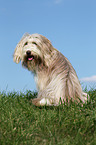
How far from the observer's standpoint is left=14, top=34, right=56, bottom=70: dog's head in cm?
518

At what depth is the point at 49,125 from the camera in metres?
4.13

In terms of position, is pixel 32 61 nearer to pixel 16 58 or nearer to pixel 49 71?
pixel 49 71

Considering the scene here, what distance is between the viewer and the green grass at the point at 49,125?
3754mm

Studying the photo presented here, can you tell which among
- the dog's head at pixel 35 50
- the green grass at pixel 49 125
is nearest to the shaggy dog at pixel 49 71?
the dog's head at pixel 35 50

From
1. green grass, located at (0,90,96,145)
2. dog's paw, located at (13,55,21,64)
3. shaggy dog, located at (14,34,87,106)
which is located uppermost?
dog's paw, located at (13,55,21,64)

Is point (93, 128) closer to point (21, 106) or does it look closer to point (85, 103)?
point (85, 103)

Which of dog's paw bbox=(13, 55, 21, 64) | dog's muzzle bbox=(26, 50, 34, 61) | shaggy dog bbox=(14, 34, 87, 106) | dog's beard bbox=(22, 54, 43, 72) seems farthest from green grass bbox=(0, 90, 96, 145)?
dog's paw bbox=(13, 55, 21, 64)

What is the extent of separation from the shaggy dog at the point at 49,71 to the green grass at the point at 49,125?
0.23m

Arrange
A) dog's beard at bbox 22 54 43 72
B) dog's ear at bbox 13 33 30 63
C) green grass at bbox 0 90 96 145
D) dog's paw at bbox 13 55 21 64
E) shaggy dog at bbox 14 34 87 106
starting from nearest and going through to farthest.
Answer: green grass at bbox 0 90 96 145 → shaggy dog at bbox 14 34 87 106 → dog's beard at bbox 22 54 43 72 → dog's ear at bbox 13 33 30 63 → dog's paw at bbox 13 55 21 64

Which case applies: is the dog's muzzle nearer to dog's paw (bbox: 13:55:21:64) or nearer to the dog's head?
the dog's head

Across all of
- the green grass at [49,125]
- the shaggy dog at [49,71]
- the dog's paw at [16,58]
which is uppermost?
the dog's paw at [16,58]

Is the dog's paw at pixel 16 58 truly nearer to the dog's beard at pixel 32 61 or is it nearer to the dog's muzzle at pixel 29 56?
the dog's beard at pixel 32 61

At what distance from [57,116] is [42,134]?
0.74 meters

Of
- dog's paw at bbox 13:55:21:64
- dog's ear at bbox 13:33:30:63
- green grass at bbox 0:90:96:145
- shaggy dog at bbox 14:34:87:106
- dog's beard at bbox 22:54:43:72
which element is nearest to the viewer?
green grass at bbox 0:90:96:145
